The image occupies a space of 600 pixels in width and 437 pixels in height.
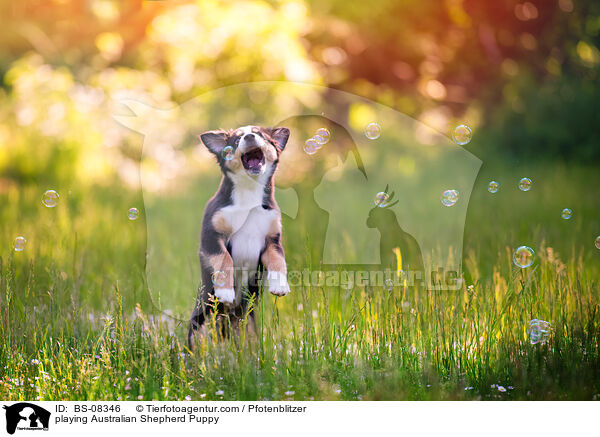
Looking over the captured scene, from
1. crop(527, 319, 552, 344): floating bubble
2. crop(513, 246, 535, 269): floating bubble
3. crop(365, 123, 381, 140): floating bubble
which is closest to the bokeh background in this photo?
crop(365, 123, 381, 140): floating bubble

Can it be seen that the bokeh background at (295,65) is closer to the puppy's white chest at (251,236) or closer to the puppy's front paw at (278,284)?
the puppy's white chest at (251,236)

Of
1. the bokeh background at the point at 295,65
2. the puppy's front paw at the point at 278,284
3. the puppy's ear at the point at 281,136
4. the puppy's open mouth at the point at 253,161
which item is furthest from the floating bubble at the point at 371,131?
the bokeh background at the point at 295,65

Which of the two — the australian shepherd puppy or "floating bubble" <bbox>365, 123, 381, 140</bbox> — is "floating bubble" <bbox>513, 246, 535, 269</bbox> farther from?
the australian shepherd puppy

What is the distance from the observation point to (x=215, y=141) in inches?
132

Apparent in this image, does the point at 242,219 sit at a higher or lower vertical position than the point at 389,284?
higher

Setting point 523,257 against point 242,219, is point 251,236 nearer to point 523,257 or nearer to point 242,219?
point 242,219

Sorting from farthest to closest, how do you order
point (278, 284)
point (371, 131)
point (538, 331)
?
point (371, 131), point (538, 331), point (278, 284)

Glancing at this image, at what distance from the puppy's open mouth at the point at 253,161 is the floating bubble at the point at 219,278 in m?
0.56

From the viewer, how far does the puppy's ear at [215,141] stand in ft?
11.0

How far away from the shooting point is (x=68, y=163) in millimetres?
7664
